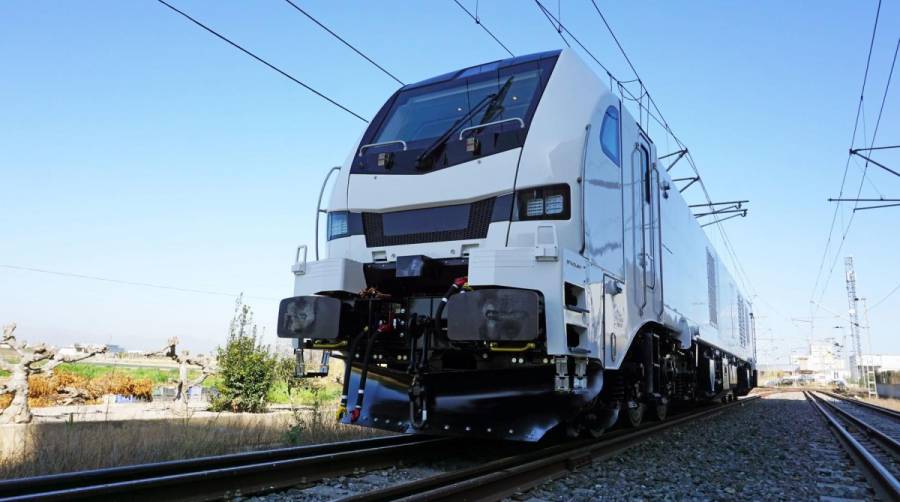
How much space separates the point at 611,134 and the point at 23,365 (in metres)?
14.6

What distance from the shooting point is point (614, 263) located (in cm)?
586

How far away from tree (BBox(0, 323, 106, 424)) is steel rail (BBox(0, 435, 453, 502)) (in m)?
11.3

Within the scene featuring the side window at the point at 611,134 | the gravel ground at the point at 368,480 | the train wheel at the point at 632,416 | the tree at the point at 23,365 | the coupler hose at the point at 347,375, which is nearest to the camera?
the gravel ground at the point at 368,480

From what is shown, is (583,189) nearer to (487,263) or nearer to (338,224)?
(487,263)

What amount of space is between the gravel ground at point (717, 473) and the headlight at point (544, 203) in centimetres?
204

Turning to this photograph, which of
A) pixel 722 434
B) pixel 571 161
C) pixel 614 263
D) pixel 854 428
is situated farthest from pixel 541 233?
pixel 854 428

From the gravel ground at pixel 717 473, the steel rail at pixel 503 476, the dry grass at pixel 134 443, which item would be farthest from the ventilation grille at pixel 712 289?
the dry grass at pixel 134 443

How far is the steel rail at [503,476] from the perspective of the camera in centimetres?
377

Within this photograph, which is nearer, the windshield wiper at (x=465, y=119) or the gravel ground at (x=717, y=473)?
the gravel ground at (x=717, y=473)

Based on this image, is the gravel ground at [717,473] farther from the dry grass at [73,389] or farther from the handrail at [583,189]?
the dry grass at [73,389]

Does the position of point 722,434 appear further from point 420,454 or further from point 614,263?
point 420,454

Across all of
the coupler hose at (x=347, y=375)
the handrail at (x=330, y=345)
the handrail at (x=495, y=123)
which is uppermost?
the handrail at (x=495, y=123)

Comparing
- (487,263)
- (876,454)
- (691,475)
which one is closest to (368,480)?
(487,263)

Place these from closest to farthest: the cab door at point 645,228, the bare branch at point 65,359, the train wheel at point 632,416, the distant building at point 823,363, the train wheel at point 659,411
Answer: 1. the cab door at point 645,228
2. the train wheel at point 632,416
3. the train wheel at point 659,411
4. the bare branch at point 65,359
5. the distant building at point 823,363
